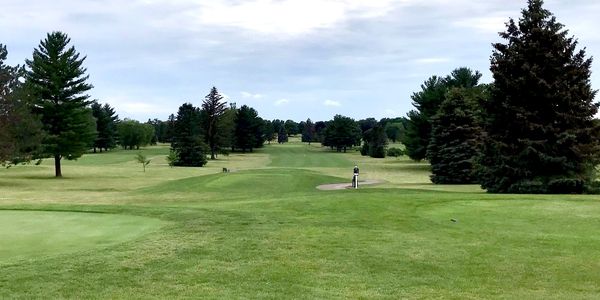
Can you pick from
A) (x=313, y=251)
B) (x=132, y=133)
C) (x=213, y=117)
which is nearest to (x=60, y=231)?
(x=313, y=251)

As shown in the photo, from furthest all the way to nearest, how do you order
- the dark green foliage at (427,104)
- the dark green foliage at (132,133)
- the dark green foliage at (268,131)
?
the dark green foliage at (268,131)
the dark green foliage at (132,133)
the dark green foliage at (427,104)

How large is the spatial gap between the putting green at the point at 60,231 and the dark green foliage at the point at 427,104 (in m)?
54.7

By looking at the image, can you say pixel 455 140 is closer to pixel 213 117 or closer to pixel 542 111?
pixel 542 111

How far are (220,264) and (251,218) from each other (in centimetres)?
453

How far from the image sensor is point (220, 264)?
26.7 ft

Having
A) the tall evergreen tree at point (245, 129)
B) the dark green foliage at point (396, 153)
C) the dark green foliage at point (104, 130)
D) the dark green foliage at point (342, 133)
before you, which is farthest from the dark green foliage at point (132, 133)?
the dark green foliage at point (396, 153)

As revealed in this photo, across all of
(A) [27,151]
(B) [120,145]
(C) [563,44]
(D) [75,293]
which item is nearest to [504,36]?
(C) [563,44]

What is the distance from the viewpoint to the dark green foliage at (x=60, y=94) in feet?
165

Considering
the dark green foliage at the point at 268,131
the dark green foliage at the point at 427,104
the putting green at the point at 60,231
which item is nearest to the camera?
the putting green at the point at 60,231

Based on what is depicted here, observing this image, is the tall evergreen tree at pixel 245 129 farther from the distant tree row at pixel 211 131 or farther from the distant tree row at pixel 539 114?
the distant tree row at pixel 539 114

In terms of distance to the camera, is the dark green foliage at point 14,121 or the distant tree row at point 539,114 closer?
the distant tree row at point 539,114

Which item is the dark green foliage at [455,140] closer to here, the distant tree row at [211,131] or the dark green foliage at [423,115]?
the dark green foliage at [423,115]

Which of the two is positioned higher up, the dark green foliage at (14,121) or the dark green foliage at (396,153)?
the dark green foliage at (14,121)

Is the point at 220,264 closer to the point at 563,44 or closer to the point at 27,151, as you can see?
the point at 563,44
